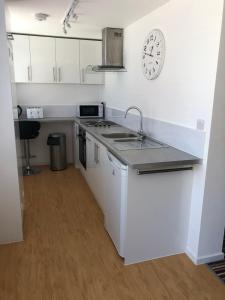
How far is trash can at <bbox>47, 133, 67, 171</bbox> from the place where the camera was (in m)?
4.30

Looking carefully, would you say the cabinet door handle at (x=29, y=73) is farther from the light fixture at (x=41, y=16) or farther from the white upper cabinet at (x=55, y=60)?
the light fixture at (x=41, y=16)

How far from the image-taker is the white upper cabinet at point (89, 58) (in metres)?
4.28

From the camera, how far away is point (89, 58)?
4.34 metres

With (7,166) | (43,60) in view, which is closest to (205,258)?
(7,166)

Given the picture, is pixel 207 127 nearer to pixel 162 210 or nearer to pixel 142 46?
pixel 162 210

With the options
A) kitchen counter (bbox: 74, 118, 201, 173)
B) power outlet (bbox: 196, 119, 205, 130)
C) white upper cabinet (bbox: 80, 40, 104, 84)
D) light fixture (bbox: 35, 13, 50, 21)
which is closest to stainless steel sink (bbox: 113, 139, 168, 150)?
kitchen counter (bbox: 74, 118, 201, 173)

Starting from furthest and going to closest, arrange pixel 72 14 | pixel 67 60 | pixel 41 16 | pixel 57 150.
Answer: pixel 57 150, pixel 67 60, pixel 41 16, pixel 72 14

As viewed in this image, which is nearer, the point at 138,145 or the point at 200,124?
the point at 200,124

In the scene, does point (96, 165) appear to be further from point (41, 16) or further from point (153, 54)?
point (41, 16)

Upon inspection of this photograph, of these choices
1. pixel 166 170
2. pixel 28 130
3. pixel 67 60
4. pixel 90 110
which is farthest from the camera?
pixel 90 110

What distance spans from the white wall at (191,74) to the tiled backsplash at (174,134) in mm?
53

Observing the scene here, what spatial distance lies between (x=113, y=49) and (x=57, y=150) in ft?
6.46

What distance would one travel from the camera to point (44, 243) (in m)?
2.35

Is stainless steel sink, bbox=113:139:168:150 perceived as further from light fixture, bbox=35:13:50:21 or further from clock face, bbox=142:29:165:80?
light fixture, bbox=35:13:50:21
